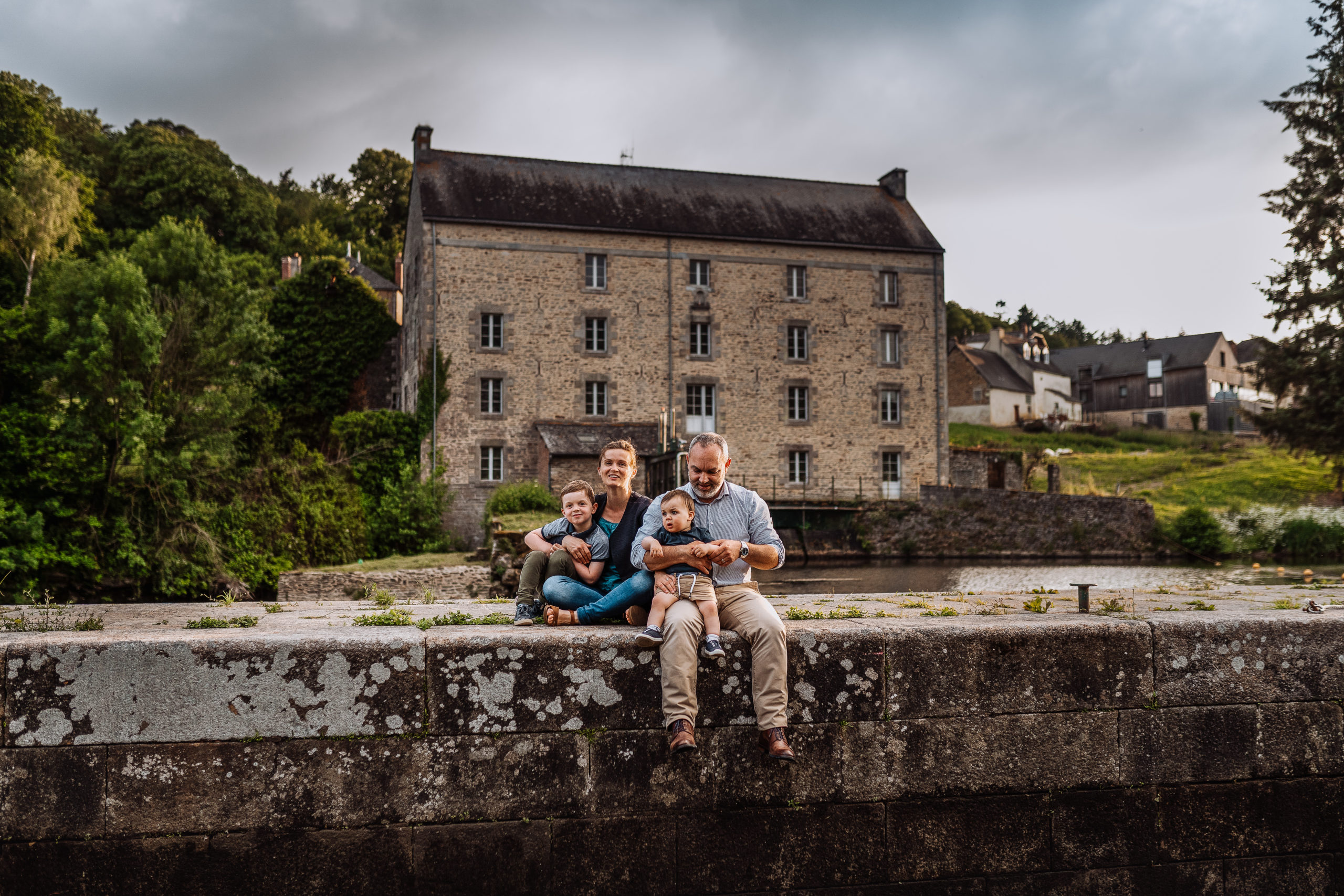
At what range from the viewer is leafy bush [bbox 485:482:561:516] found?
98.0 ft

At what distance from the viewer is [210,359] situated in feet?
71.7

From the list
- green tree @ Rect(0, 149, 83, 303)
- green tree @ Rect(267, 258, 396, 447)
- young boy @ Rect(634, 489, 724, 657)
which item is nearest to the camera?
young boy @ Rect(634, 489, 724, 657)

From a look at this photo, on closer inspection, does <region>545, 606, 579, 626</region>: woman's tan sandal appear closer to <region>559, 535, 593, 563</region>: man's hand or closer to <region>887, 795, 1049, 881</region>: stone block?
<region>559, 535, 593, 563</region>: man's hand

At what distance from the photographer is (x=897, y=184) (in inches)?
1567

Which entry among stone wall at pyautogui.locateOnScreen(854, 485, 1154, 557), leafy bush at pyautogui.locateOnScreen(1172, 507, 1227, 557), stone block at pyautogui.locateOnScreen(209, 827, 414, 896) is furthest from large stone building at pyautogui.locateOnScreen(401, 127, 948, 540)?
stone block at pyautogui.locateOnScreen(209, 827, 414, 896)

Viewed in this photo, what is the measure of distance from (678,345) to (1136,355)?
5308 cm

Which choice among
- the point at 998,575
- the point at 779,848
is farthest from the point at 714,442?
the point at 998,575

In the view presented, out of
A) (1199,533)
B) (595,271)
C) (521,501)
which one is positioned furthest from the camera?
(595,271)

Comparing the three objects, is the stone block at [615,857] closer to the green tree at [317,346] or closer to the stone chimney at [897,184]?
the green tree at [317,346]

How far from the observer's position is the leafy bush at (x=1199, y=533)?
107ft

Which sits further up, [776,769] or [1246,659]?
[1246,659]

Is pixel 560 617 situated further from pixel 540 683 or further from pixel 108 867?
pixel 108 867

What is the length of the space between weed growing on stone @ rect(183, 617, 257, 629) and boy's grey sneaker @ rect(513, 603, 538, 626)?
1.20 m

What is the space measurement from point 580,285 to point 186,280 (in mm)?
14419
